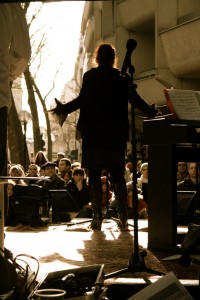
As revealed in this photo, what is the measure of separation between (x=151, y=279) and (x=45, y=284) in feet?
2.44

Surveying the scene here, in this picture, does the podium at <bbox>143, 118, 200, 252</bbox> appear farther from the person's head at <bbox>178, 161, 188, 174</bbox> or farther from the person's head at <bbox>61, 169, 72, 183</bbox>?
the person's head at <bbox>61, 169, 72, 183</bbox>

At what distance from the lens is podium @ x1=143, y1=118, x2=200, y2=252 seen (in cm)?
479

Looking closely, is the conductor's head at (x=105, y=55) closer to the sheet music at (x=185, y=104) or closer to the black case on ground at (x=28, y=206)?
the sheet music at (x=185, y=104)

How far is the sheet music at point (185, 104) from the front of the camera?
4.34 m

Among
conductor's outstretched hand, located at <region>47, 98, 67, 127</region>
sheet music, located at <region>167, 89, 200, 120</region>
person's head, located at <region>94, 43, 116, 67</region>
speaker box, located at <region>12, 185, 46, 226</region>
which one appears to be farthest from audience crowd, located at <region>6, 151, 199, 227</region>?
sheet music, located at <region>167, 89, 200, 120</region>

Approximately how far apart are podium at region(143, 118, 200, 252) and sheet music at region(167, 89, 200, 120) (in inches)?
12.2

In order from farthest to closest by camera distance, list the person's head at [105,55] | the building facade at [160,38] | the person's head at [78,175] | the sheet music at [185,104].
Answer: the building facade at [160,38] → the person's head at [78,175] → the person's head at [105,55] → the sheet music at [185,104]

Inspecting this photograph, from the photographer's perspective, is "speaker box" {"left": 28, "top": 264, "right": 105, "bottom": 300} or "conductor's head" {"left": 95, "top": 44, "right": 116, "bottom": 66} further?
"conductor's head" {"left": 95, "top": 44, "right": 116, "bottom": 66}

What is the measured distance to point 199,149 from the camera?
16.4 feet

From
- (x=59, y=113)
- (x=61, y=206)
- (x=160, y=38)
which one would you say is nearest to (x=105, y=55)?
(x=59, y=113)

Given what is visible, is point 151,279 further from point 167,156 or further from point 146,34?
point 146,34

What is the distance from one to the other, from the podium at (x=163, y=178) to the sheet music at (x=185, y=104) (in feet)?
1.02

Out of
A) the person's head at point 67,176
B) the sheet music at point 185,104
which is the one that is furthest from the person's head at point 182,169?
the sheet music at point 185,104

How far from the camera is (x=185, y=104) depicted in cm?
438
